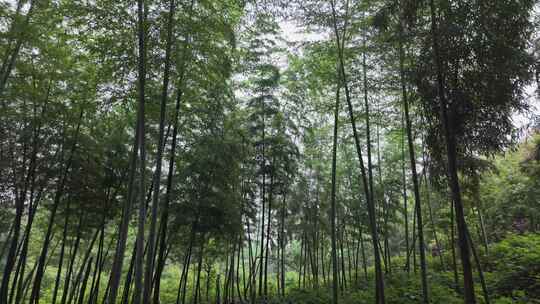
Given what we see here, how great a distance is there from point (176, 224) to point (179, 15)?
397 cm

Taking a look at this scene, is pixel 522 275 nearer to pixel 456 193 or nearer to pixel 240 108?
pixel 456 193

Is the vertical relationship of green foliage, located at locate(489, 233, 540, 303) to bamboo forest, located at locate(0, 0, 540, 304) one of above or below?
below

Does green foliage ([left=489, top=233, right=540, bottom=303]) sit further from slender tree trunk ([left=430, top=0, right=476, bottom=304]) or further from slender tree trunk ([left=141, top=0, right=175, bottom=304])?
slender tree trunk ([left=141, top=0, right=175, bottom=304])

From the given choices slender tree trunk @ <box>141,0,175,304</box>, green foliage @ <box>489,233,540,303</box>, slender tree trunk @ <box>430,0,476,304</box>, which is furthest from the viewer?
green foliage @ <box>489,233,540,303</box>

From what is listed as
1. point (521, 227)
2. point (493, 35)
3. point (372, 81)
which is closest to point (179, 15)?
point (372, 81)

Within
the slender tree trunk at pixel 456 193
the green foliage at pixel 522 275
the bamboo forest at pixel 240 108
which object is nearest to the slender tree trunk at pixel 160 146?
the bamboo forest at pixel 240 108

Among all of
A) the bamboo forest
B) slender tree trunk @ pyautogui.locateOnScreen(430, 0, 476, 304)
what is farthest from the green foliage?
slender tree trunk @ pyautogui.locateOnScreen(430, 0, 476, 304)

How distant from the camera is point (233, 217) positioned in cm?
632

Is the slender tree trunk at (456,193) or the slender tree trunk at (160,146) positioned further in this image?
the slender tree trunk at (160,146)

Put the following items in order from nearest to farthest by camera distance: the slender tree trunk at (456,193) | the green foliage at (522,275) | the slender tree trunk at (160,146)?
the slender tree trunk at (456,193)
the slender tree trunk at (160,146)
the green foliage at (522,275)

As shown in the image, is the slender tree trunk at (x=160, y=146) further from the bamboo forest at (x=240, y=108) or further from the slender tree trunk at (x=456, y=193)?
the slender tree trunk at (x=456, y=193)

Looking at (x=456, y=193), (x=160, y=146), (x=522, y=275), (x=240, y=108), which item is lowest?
(x=522, y=275)

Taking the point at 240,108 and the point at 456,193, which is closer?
the point at 456,193

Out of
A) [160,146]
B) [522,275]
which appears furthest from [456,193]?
[522,275]
